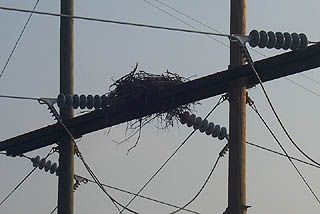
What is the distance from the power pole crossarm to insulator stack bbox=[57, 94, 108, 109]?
0.59ft

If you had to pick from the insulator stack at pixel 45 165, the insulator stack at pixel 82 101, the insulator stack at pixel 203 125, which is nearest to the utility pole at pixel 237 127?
the insulator stack at pixel 203 125

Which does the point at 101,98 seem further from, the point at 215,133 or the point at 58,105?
the point at 215,133

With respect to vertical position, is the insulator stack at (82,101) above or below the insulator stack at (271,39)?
above

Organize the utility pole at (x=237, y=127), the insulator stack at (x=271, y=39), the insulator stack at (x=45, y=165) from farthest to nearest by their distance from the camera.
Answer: the insulator stack at (x=45, y=165), the insulator stack at (x=271, y=39), the utility pole at (x=237, y=127)

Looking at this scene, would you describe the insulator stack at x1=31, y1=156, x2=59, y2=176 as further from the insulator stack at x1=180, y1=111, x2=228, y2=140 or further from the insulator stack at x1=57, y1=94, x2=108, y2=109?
the insulator stack at x1=180, y1=111, x2=228, y2=140

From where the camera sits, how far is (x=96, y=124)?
47.9 feet

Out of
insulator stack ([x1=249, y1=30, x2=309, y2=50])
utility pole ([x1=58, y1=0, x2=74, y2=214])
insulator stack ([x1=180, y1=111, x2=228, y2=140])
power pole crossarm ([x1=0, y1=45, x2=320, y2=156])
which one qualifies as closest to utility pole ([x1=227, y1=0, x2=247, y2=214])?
power pole crossarm ([x1=0, y1=45, x2=320, y2=156])

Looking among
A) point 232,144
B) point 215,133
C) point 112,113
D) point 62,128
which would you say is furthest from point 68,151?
point 232,144

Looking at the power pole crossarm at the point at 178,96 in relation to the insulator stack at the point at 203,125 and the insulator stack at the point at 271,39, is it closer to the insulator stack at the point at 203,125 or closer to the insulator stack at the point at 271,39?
the insulator stack at the point at 271,39

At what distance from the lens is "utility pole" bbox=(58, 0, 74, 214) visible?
593 inches

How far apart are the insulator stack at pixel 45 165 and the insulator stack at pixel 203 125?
3.31m

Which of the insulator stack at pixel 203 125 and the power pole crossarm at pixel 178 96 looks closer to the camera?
the power pole crossarm at pixel 178 96

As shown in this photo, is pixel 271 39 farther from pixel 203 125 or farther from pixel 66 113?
pixel 66 113

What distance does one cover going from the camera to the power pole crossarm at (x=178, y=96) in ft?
37.6
